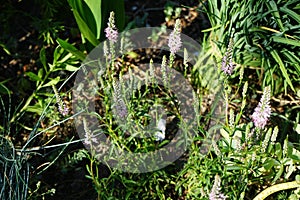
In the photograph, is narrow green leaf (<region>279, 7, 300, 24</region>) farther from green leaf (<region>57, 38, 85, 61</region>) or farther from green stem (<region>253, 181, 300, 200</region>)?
green leaf (<region>57, 38, 85, 61</region>)

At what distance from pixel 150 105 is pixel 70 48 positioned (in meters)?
0.39

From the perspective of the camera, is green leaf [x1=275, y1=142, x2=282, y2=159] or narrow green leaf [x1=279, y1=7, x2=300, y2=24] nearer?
green leaf [x1=275, y1=142, x2=282, y2=159]

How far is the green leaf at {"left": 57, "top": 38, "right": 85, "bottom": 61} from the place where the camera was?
1796mm

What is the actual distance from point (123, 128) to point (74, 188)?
14.9 inches

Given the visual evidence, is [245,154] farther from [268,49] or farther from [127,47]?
[127,47]

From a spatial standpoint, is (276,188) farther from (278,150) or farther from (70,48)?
(70,48)

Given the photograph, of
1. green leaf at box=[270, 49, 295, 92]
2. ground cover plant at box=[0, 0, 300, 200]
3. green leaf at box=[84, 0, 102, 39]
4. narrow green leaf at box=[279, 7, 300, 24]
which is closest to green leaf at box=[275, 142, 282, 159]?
ground cover plant at box=[0, 0, 300, 200]

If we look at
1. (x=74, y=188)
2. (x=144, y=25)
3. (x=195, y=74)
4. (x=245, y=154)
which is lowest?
(x=74, y=188)

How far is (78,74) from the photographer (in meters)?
2.13

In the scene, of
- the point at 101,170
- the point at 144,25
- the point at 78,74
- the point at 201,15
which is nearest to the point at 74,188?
the point at 101,170

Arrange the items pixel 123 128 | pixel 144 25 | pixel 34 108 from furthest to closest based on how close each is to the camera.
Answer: pixel 144 25
pixel 34 108
pixel 123 128

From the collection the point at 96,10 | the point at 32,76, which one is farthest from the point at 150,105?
the point at 32,76

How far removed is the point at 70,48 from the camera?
1846 millimetres

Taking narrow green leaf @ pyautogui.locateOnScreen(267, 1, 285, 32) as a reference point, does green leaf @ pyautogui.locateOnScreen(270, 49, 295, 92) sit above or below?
below
